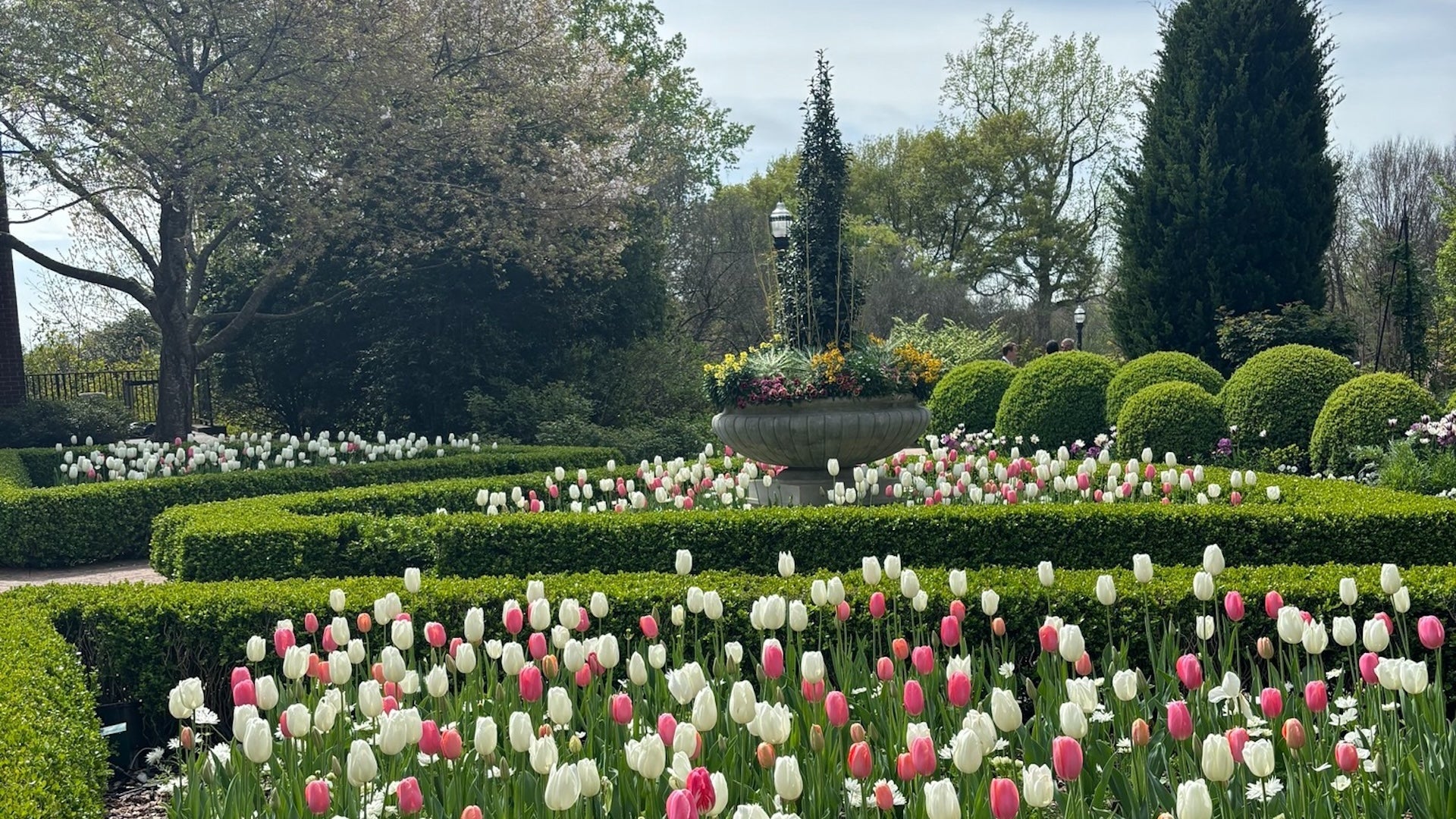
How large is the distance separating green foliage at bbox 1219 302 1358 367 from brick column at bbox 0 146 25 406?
757 inches

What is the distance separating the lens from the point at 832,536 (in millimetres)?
7457

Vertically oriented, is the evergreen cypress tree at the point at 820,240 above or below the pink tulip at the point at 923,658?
above

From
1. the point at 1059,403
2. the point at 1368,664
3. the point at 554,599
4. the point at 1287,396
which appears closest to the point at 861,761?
the point at 1368,664

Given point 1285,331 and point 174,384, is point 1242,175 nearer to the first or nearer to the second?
point 1285,331

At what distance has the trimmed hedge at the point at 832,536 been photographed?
7.12 meters

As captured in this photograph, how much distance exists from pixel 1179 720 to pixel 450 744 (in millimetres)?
1699

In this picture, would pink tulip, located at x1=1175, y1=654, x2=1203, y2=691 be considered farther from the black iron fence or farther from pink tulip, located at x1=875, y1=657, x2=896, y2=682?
the black iron fence

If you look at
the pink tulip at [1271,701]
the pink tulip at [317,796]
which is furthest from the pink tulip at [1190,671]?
the pink tulip at [317,796]

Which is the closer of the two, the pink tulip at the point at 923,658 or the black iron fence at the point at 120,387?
the pink tulip at the point at 923,658

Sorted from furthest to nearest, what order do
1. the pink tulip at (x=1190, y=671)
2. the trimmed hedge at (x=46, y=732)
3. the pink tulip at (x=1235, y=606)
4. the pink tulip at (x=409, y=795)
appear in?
the pink tulip at (x=1235, y=606)
the trimmed hedge at (x=46, y=732)
the pink tulip at (x=1190, y=671)
the pink tulip at (x=409, y=795)

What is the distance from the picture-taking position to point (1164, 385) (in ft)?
43.8

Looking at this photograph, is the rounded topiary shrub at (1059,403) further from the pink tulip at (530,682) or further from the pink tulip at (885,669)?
the pink tulip at (530,682)

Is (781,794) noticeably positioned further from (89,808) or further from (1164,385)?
(1164,385)

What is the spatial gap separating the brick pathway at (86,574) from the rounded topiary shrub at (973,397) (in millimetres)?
10238
